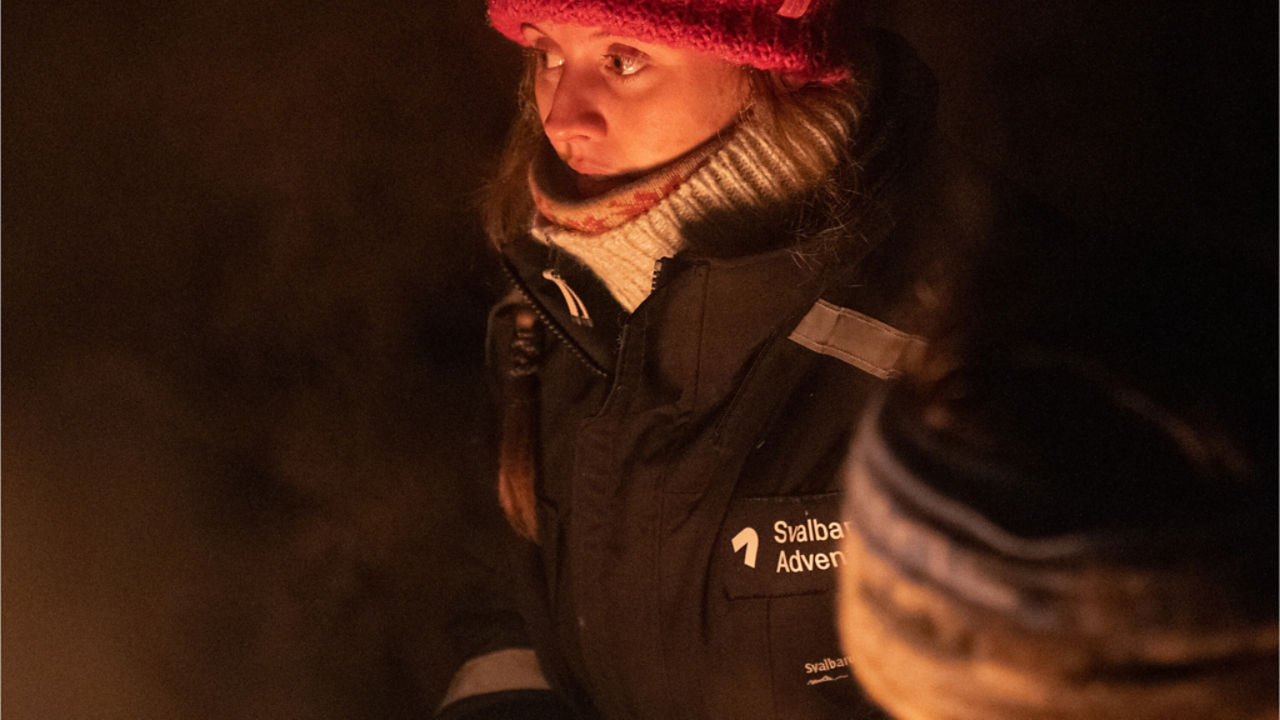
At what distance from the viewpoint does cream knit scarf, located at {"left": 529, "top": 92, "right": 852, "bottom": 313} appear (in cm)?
76

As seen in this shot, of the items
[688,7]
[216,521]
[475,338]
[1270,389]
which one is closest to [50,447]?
[216,521]

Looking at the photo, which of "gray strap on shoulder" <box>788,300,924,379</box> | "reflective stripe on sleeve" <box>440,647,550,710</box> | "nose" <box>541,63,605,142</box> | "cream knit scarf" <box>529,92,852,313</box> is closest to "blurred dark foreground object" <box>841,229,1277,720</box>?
"gray strap on shoulder" <box>788,300,924,379</box>

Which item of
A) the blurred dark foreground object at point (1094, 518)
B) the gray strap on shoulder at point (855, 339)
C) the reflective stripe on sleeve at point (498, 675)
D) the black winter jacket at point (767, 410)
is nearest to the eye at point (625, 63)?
the black winter jacket at point (767, 410)

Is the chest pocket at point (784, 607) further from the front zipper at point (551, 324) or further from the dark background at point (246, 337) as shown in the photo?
the dark background at point (246, 337)

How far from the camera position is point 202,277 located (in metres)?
0.98

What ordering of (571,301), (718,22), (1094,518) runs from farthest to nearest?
(571,301)
(718,22)
(1094,518)

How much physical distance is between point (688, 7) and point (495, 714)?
79 centimetres

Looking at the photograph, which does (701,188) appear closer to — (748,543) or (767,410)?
(767,410)

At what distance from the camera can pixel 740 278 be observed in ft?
2.53

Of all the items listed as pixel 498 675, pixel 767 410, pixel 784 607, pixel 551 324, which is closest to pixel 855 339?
pixel 767 410

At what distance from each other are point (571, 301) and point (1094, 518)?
1.88ft

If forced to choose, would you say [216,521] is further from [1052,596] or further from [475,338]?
[1052,596]

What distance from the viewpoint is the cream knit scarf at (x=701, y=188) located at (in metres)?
0.76

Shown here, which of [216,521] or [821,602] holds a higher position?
[216,521]
